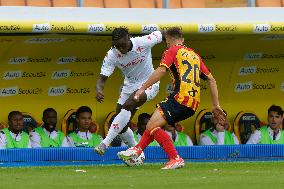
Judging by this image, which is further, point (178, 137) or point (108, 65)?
point (178, 137)

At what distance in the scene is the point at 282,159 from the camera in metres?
15.5

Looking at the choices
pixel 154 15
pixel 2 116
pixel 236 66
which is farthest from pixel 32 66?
pixel 236 66

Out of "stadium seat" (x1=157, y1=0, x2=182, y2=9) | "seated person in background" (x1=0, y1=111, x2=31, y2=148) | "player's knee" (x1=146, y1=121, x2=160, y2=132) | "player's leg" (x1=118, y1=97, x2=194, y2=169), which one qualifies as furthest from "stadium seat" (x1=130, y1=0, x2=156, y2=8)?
"player's knee" (x1=146, y1=121, x2=160, y2=132)

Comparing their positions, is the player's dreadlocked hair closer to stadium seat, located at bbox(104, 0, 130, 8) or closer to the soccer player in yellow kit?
the soccer player in yellow kit

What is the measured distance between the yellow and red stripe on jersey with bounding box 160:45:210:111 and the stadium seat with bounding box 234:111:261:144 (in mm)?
4547

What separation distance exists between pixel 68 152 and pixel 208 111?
3.28 metres

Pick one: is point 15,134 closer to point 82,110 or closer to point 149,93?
point 82,110

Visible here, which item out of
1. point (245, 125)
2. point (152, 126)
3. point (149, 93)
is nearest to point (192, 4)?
point (245, 125)

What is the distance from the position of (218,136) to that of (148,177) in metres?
5.47

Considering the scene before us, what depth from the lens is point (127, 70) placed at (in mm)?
14109

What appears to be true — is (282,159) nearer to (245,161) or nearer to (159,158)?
(245,161)

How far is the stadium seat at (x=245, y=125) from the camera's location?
17.2m

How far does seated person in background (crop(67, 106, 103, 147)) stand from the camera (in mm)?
16141

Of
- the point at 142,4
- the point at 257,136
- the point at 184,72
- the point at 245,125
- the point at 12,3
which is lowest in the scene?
the point at 257,136
